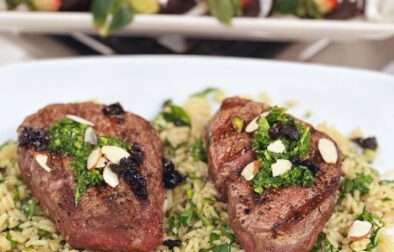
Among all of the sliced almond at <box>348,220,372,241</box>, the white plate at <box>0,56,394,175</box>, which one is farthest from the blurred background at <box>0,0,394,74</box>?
the sliced almond at <box>348,220,372,241</box>

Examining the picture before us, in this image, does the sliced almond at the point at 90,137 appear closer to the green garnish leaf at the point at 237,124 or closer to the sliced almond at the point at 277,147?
the green garnish leaf at the point at 237,124

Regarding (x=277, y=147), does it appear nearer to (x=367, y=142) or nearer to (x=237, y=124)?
(x=237, y=124)

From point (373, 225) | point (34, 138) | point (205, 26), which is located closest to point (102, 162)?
point (34, 138)

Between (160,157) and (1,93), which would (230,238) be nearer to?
(160,157)

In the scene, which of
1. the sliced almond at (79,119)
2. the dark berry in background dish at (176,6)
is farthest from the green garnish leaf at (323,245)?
the dark berry in background dish at (176,6)

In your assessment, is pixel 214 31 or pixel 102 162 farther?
pixel 214 31

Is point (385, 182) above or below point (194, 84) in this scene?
below

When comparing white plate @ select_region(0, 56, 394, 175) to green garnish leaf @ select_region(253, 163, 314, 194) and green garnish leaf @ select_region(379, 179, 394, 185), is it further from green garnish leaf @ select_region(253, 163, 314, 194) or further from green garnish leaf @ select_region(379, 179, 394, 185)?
green garnish leaf @ select_region(253, 163, 314, 194)
